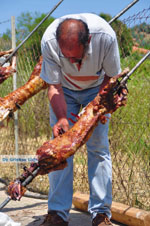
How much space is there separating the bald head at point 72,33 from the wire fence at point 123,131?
110cm

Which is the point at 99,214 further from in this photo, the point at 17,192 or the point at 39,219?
the point at 17,192

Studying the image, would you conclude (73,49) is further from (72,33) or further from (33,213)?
(33,213)

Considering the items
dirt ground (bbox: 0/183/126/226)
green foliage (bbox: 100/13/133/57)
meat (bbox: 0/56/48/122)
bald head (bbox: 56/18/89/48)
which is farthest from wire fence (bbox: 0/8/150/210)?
bald head (bbox: 56/18/89/48)

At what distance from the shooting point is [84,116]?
2797mm

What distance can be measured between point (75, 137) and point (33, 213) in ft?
4.97

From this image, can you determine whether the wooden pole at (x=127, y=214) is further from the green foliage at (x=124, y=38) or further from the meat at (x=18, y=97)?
the green foliage at (x=124, y=38)

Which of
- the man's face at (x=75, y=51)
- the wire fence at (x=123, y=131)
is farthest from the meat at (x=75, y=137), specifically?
the wire fence at (x=123, y=131)

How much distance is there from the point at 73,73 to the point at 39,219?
5.26ft

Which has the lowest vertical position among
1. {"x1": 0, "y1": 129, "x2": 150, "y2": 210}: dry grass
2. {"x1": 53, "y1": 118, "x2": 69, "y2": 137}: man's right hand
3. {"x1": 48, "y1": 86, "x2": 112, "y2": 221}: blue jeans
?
{"x1": 0, "y1": 129, "x2": 150, "y2": 210}: dry grass

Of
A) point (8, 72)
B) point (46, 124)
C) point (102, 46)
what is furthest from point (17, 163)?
point (102, 46)

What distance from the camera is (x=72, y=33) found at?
255 centimetres

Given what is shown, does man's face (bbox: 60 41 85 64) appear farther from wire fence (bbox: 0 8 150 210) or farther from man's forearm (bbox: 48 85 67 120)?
wire fence (bbox: 0 8 150 210)

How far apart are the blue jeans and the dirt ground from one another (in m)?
0.34

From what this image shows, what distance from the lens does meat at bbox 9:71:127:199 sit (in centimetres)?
263
